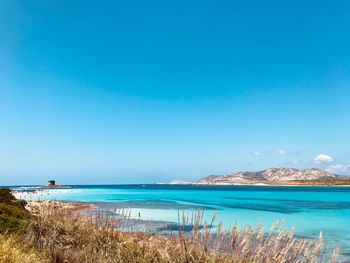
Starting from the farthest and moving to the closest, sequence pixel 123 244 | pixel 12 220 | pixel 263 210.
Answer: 1. pixel 263 210
2. pixel 12 220
3. pixel 123 244

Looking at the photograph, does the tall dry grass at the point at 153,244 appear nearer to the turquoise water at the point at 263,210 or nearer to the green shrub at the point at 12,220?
the green shrub at the point at 12,220

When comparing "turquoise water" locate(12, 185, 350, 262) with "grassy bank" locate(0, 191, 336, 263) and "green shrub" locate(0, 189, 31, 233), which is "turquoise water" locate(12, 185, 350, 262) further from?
"green shrub" locate(0, 189, 31, 233)

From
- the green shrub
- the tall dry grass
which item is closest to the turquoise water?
the tall dry grass

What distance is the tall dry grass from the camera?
6615 mm

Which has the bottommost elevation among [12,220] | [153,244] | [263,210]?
[263,210]

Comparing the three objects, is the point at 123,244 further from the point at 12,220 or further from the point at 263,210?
the point at 263,210

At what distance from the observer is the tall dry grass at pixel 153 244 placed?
6.62 meters

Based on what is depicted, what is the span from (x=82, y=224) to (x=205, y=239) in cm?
524

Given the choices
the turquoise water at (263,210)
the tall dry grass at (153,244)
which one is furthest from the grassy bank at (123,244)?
the turquoise water at (263,210)

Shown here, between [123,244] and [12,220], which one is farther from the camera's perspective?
[12,220]

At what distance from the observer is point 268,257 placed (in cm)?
652

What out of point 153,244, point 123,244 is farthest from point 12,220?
point 153,244

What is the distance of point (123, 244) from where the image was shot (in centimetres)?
866

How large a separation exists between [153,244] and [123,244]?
0.77 m
